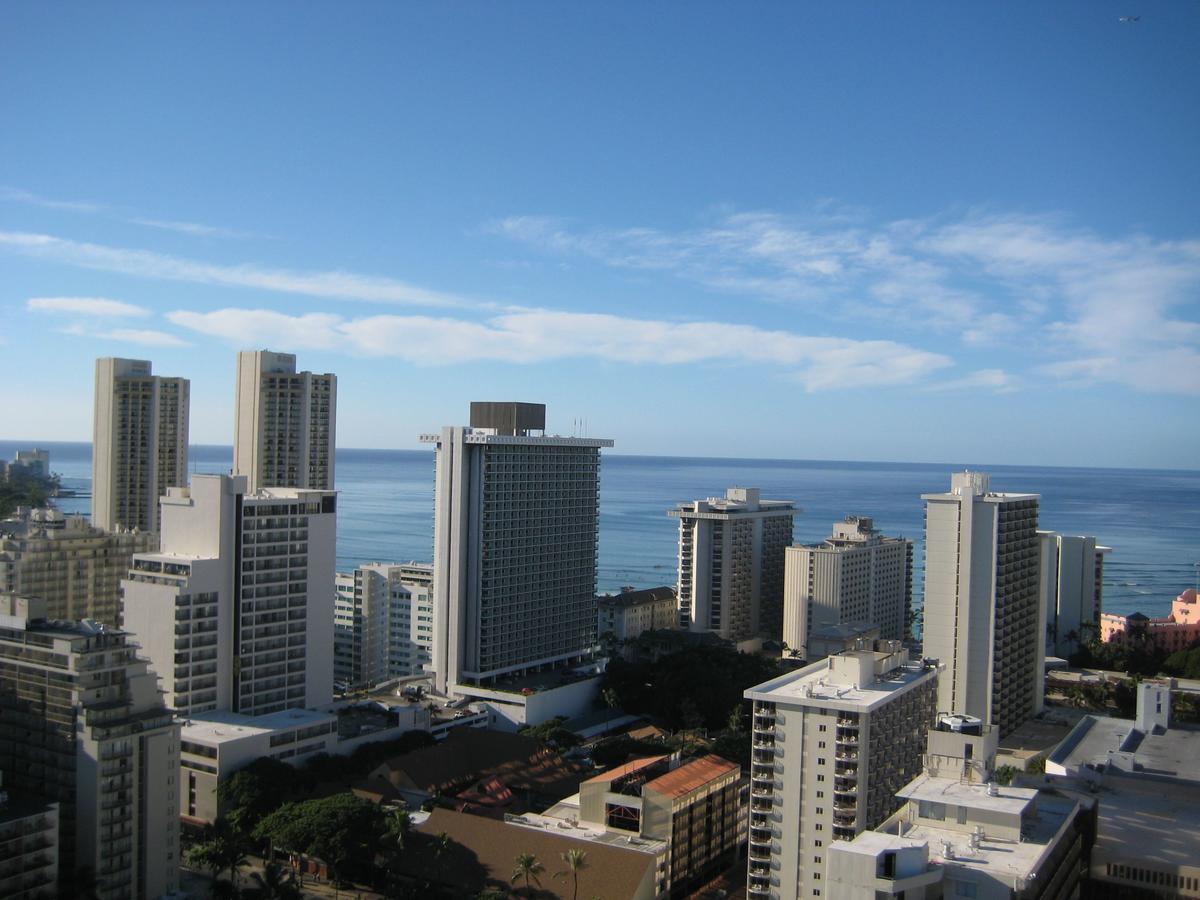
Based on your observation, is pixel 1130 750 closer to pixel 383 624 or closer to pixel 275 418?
pixel 383 624

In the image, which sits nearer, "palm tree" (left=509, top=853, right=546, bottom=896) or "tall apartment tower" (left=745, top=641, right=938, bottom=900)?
"tall apartment tower" (left=745, top=641, right=938, bottom=900)

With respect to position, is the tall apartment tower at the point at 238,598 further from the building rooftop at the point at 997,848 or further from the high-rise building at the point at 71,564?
the building rooftop at the point at 997,848

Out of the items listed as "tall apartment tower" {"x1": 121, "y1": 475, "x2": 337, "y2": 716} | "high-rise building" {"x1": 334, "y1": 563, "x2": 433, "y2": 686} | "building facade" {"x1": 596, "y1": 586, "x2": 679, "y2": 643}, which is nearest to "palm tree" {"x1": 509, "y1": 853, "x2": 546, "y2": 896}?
"tall apartment tower" {"x1": 121, "y1": 475, "x2": 337, "y2": 716}

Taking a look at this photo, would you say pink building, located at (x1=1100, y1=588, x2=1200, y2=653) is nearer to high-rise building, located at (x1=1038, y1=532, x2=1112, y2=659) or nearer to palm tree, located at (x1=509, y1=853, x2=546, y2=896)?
high-rise building, located at (x1=1038, y1=532, x2=1112, y2=659)

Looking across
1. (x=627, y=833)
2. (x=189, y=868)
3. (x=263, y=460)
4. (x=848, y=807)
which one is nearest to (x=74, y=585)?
(x=263, y=460)

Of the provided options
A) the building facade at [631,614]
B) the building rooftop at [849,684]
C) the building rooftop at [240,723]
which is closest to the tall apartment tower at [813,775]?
the building rooftop at [849,684]
